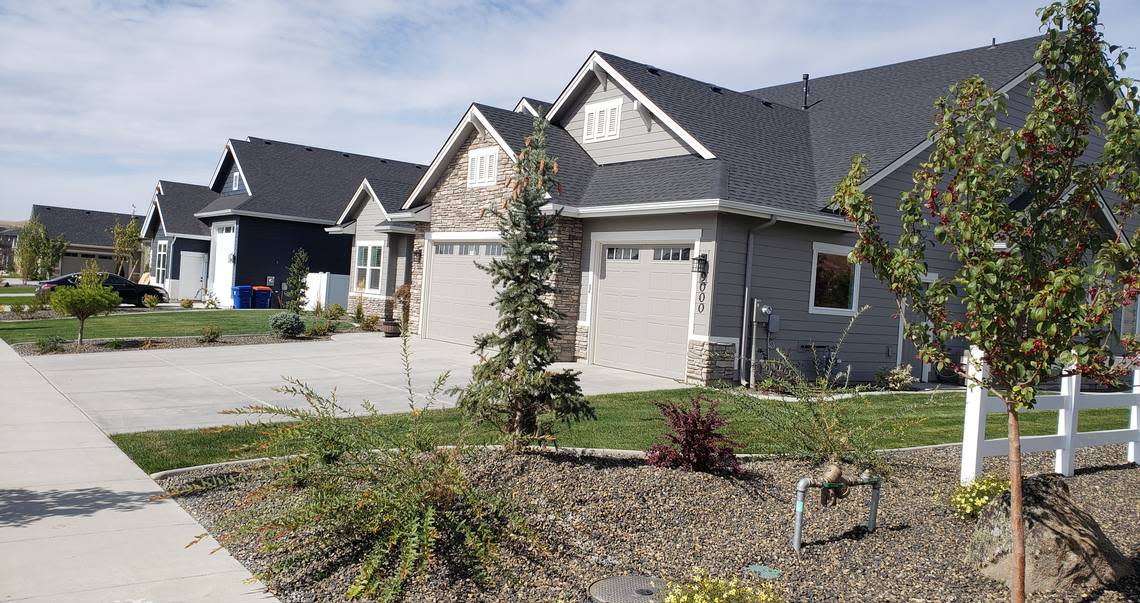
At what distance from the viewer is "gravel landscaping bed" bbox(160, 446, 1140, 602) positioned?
4953mm

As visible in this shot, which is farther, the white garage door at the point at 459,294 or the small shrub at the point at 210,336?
the white garage door at the point at 459,294

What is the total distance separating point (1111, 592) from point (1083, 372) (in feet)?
5.79

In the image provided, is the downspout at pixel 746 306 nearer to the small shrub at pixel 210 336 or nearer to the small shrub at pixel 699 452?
the small shrub at pixel 699 452

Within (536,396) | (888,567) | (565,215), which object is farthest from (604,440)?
(565,215)

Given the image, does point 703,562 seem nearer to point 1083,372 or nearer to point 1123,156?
point 1083,372

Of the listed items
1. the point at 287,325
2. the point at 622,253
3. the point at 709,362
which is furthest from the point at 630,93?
the point at 287,325

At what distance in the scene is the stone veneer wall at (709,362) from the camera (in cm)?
1405

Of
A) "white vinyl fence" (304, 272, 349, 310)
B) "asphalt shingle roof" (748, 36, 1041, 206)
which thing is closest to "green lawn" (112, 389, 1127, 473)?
"asphalt shingle roof" (748, 36, 1041, 206)

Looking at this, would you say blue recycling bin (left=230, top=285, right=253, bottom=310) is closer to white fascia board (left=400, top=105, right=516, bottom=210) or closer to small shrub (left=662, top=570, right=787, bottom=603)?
white fascia board (left=400, top=105, right=516, bottom=210)

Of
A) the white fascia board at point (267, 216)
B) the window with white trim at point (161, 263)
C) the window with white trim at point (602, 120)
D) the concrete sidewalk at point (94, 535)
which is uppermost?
the window with white trim at point (602, 120)

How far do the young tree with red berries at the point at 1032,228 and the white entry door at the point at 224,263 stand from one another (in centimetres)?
2935

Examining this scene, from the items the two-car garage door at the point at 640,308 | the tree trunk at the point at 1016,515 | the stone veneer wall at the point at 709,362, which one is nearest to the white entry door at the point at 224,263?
the two-car garage door at the point at 640,308

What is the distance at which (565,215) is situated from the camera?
1625 cm

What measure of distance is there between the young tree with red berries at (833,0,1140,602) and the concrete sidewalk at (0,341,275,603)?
13.5 ft
